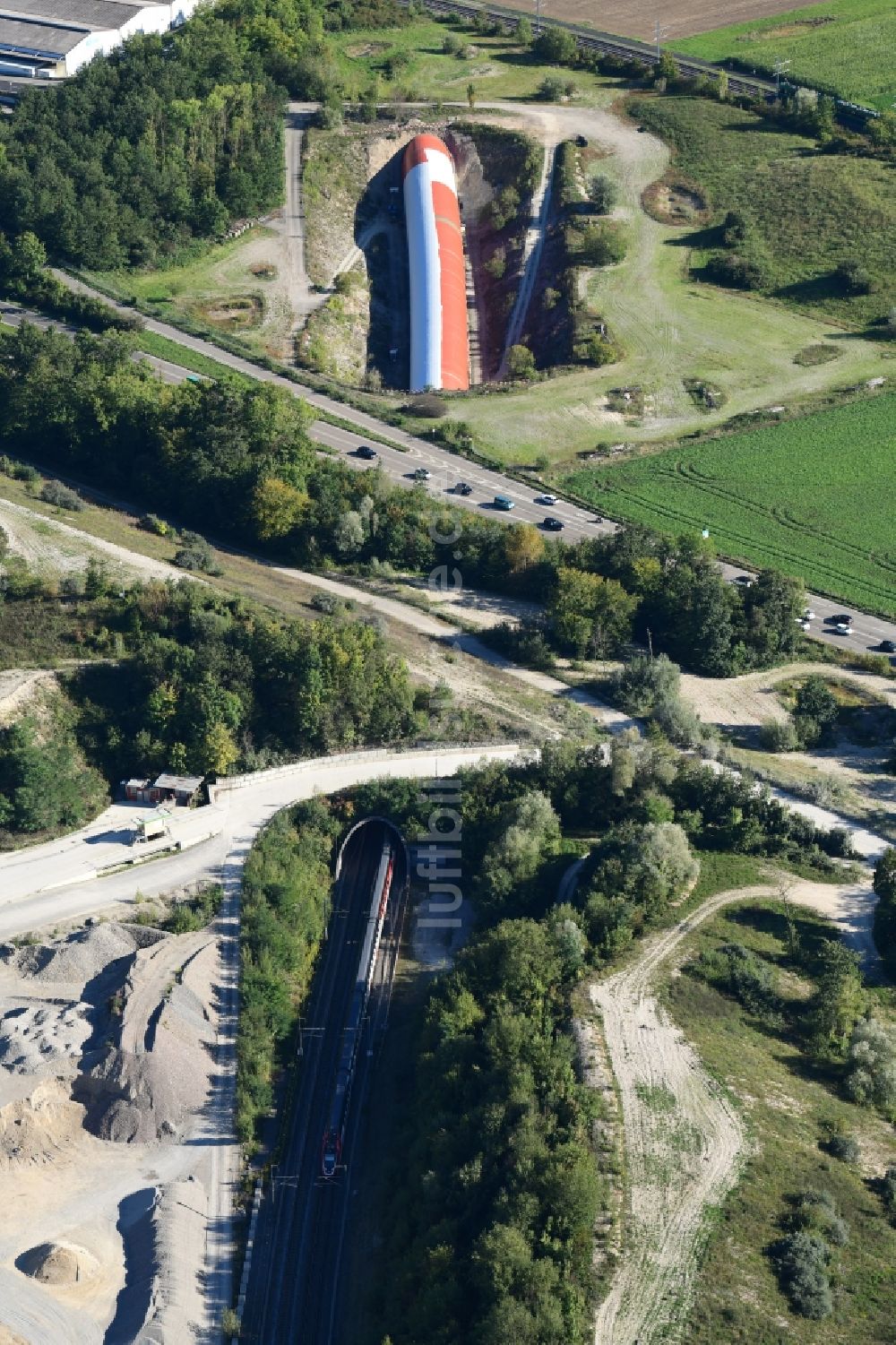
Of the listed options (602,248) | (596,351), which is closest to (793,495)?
A: (596,351)

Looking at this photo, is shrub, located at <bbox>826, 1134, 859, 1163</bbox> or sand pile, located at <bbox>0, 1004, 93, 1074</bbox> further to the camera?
sand pile, located at <bbox>0, 1004, 93, 1074</bbox>

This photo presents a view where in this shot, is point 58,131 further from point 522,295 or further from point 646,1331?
point 646,1331

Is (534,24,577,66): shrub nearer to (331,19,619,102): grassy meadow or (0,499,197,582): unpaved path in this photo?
(331,19,619,102): grassy meadow

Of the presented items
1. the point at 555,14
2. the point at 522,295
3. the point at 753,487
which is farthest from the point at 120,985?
the point at 555,14

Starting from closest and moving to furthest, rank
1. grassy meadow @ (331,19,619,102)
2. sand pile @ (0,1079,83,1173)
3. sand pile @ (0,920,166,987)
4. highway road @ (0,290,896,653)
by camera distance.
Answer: sand pile @ (0,1079,83,1173) < sand pile @ (0,920,166,987) < highway road @ (0,290,896,653) < grassy meadow @ (331,19,619,102)

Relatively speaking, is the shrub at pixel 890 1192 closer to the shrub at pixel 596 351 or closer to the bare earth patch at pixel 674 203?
the shrub at pixel 596 351

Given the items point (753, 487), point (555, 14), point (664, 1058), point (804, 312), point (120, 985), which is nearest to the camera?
point (664, 1058)

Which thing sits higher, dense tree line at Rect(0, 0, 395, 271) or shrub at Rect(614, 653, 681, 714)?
dense tree line at Rect(0, 0, 395, 271)

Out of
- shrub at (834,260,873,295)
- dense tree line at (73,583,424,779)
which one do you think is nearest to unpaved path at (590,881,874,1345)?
dense tree line at (73,583,424,779)
